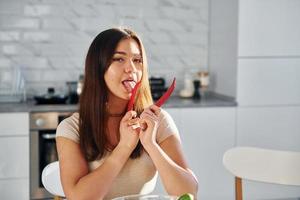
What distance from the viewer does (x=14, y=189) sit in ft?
12.2

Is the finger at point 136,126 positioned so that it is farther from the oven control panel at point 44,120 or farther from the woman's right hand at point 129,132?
the oven control panel at point 44,120

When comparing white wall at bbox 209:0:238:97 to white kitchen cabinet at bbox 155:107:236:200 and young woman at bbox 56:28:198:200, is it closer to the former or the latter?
white kitchen cabinet at bbox 155:107:236:200

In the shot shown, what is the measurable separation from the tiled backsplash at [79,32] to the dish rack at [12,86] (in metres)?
0.05

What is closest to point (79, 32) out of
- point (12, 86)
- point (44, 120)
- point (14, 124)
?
point (12, 86)

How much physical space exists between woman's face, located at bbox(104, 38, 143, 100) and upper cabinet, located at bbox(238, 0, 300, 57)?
7.36 feet

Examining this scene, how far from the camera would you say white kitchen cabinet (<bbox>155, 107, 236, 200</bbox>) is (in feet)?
13.2

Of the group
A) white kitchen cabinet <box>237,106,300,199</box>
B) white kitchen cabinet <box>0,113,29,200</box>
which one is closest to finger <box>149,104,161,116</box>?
white kitchen cabinet <box>0,113,29,200</box>

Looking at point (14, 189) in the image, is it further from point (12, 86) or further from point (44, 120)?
point (12, 86)

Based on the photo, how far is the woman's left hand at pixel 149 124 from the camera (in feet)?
6.15

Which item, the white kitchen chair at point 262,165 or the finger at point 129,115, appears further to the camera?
the white kitchen chair at point 262,165

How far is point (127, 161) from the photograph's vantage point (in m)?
2.02

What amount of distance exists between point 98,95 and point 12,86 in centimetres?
235

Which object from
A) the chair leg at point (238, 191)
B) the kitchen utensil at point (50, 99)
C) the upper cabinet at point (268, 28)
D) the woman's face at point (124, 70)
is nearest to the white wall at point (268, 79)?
the upper cabinet at point (268, 28)

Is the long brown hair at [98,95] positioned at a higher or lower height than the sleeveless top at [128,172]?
higher
